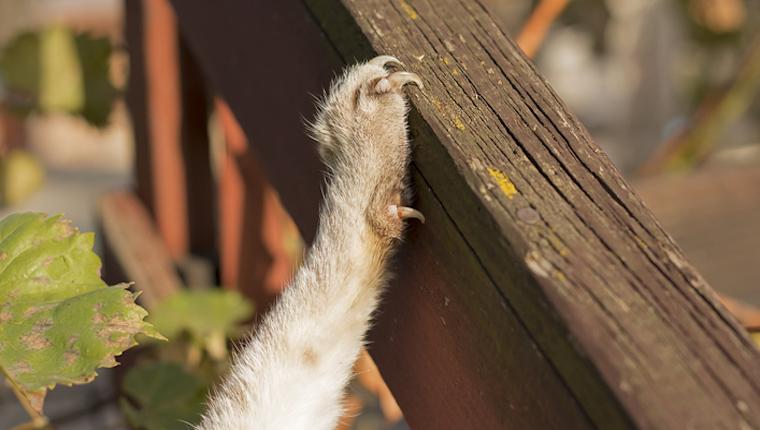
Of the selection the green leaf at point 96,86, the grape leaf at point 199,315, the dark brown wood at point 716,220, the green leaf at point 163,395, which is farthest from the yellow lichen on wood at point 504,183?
the dark brown wood at point 716,220

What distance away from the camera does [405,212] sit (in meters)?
0.65

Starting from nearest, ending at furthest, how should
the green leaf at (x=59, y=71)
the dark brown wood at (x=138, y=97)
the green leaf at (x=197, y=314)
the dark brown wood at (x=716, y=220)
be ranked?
the green leaf at (x=197, y=314) → the green leaf at (x=59, y=71) → the dark brown wood at (x=138, y=97) → the dark brown wood at (x=716, y=220)

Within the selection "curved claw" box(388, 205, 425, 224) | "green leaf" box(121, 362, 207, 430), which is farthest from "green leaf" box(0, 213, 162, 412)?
"green leaf" box(121, 362, 207, 430)

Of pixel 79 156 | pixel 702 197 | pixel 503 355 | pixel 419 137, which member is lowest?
pixel 79 156

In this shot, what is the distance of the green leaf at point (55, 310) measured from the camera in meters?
0.62

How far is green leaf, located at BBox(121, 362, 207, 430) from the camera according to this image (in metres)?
1.02

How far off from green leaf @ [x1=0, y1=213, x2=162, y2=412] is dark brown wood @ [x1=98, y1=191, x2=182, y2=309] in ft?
3.08

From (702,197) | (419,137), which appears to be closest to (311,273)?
(419,137)

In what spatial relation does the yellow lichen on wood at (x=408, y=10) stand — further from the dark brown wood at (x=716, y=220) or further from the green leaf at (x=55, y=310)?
the dark brown wood at (x=716, y=220)

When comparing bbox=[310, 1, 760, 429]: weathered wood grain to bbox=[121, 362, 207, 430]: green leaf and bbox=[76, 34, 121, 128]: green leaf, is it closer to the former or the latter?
bbox=[121, 362, 207, 430]: green leaf

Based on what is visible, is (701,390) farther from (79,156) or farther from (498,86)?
(79,156)

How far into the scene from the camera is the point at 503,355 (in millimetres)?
556

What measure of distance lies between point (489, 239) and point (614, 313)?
0.12 m

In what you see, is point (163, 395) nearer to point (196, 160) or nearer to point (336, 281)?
point (336, 281)
